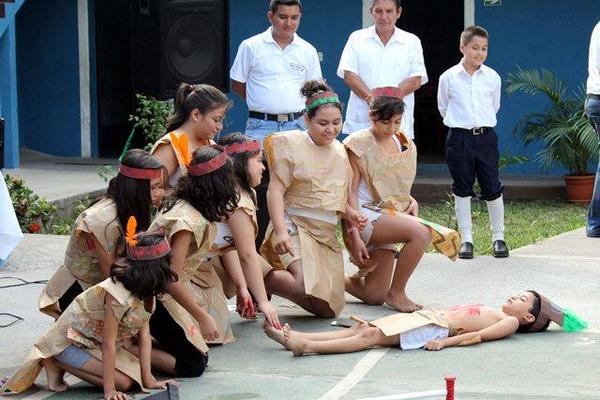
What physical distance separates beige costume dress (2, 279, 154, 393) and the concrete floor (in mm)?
104

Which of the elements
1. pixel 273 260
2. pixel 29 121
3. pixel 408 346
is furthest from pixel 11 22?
pixel 408 346

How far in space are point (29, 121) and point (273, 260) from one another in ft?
31.5

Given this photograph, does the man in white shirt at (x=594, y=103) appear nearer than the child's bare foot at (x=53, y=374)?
No

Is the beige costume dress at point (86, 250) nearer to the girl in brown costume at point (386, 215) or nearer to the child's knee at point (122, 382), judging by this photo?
the child's knee at point (122, 382)

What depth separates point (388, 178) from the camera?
7.36 m

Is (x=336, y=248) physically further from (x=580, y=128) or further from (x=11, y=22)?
(x=11, y=22)

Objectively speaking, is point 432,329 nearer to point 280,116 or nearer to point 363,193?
point 363,193

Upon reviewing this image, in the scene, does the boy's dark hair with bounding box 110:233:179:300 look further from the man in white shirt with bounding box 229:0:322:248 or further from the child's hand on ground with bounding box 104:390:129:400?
the man in white shirt with bounding box 229:0:322:248

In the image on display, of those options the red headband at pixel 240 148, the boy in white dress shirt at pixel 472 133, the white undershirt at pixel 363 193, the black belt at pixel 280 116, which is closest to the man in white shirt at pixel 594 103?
the boy in white dress shirt at pixel 472 133

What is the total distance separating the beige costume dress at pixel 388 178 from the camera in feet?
24.0

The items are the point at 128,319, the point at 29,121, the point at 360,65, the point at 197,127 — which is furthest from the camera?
the point at 29,121

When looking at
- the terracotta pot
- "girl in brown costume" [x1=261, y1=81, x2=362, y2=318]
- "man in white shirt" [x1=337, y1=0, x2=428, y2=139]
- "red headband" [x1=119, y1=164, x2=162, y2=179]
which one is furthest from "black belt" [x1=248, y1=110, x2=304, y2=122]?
the terracotta pot

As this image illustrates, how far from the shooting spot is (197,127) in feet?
22.3

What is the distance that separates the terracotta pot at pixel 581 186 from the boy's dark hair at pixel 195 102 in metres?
6.96
